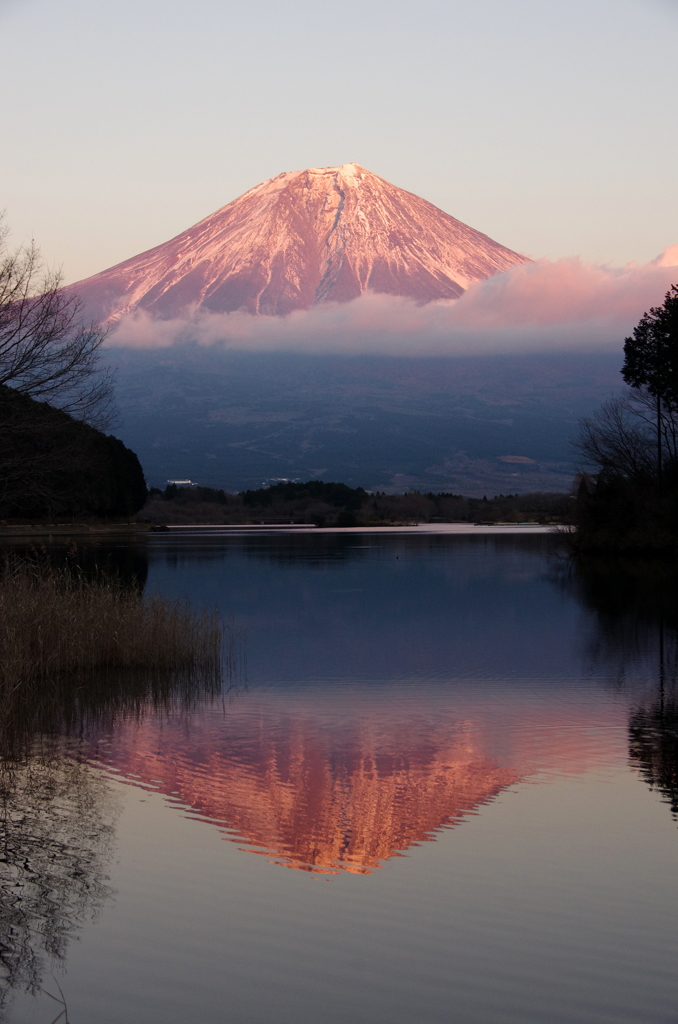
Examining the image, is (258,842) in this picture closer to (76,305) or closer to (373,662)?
(373,662)

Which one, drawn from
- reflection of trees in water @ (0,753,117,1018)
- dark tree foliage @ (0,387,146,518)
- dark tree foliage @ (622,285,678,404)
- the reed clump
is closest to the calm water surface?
reflection of trees in water @ (0,753,117,1018)

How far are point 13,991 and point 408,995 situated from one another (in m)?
1.72

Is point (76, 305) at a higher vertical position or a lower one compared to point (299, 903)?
higher

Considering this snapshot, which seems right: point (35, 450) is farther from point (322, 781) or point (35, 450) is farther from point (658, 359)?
point (658, 359)

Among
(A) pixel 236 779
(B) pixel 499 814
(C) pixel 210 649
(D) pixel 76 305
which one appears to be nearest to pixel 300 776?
(A) pixel 236 779

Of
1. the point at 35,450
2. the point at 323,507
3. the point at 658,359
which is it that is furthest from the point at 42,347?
the point at 323,507

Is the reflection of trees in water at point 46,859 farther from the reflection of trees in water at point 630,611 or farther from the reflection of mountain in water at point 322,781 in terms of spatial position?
the reflection of trees in water at point 630,611

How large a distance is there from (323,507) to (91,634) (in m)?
103

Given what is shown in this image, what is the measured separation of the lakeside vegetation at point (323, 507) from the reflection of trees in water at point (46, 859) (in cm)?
9751

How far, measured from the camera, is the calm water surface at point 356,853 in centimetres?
482

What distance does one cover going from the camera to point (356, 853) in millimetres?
6672

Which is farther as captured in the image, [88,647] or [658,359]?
[658,359]

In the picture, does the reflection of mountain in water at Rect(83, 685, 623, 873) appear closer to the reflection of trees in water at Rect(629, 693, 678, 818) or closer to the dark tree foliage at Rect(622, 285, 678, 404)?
the reflection of trees in water at Rect(629, 693, 678, 818)

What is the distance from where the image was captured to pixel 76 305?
54.9ft
